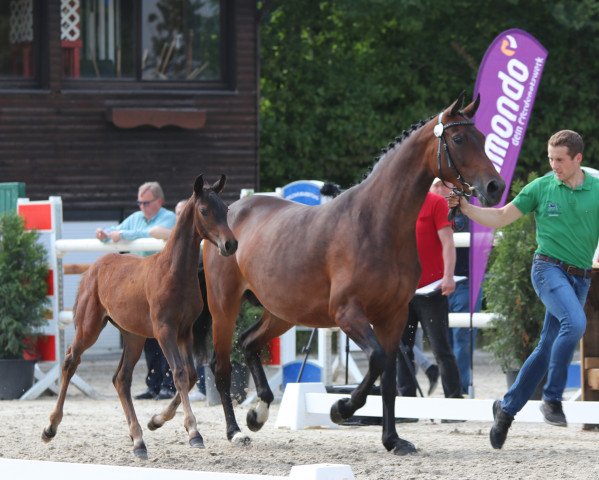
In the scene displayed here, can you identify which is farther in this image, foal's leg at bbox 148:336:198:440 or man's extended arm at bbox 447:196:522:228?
foal's leg at bbox 148:336:198:440

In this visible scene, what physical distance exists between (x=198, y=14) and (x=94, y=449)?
13076 millimetres

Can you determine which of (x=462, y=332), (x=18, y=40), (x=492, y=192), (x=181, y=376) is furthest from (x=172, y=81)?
(x=492, y=192)

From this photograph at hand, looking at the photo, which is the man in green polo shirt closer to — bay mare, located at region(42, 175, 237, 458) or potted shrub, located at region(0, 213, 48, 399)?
bay mare, located at region(42, 175, 237, 458)

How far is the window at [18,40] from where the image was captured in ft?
64.8

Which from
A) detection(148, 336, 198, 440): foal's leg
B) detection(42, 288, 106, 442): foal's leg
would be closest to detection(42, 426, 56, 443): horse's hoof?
detection(42, 288, 106, 442): foal's leg

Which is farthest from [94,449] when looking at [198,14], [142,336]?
[198,14]

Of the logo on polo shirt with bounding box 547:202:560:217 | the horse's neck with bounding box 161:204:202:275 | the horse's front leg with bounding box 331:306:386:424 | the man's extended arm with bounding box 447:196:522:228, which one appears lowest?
the horse's front leg with bounding box 331:306:386:424

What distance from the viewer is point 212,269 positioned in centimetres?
947

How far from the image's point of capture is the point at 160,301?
339 inches

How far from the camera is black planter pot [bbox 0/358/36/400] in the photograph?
13008 millimetres

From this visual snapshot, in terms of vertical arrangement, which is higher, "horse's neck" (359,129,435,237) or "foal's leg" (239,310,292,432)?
"horse's neck" (359,129,435,237)

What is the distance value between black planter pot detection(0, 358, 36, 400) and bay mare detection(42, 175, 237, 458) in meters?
4.08

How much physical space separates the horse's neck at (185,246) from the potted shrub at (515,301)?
11.0 ft

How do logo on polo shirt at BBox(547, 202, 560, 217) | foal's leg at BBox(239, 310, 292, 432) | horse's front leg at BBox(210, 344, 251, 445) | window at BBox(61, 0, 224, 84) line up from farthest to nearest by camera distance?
1. window at BBox(61, 0, 224, 84)
2. foal's leg at BBox(239, 310, 292, 432)
3. horse's front leg at BBox(210, 344, 251, 445)
4. logo on polo shirt at BBox(547, 202, 560, 217)
